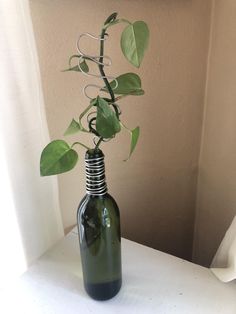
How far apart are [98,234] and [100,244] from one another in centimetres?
2

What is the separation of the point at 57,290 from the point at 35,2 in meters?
0.63

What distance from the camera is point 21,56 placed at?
0.61 m

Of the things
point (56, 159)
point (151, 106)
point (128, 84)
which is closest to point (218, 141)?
point (151, 106)

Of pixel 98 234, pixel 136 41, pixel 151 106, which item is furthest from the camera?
pixel 151 106

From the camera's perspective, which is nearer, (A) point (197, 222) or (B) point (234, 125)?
(B) point (234, 125)

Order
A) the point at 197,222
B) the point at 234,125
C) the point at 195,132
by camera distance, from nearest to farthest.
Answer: the point at 234,125 < the point at 195,132 < the point at 197,222

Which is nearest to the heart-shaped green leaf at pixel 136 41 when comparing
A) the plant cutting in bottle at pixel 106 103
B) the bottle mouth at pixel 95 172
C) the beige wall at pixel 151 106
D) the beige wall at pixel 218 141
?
the plant cutting in bottle at pixel 106 103

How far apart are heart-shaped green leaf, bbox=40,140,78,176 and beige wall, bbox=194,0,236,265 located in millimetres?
510

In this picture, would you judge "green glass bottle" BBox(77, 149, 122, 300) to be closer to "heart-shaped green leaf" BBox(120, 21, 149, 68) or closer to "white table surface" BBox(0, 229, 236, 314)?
"white table surface" BBox(0, 229, 236, 314)

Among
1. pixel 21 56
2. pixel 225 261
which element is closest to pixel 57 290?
pixel 225 261

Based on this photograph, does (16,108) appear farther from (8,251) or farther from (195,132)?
(195,132)

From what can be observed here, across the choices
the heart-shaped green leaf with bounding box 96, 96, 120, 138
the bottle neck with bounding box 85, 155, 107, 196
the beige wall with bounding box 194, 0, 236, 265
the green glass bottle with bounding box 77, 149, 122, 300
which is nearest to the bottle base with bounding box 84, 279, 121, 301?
the green glass bottle with bounding box 77, 149, 122, 300

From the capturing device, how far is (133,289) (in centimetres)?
70

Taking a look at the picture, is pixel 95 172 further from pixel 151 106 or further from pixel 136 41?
pixel 151 106
